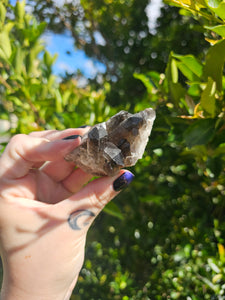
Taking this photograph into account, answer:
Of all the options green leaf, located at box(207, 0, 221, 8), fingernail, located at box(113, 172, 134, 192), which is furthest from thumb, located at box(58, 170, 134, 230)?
green leaf, located at box(207, 0, 221, 8)

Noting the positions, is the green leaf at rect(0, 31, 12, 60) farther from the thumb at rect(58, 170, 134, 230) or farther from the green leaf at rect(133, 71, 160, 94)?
the thumb at rect(58, 170, 134, 230)

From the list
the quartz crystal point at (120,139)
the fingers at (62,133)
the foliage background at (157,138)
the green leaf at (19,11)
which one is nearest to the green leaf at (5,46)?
the foliage background at (157,138)

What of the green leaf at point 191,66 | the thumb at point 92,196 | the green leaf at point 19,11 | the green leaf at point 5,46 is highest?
the green leaf at point 191,66

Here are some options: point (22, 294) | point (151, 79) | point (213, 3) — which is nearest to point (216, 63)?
point (213, 3)

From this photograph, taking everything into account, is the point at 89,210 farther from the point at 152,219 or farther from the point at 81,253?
the point at 152,219

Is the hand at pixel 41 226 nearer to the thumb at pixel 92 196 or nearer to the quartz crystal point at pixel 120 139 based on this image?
the thumb at pixel 92 196

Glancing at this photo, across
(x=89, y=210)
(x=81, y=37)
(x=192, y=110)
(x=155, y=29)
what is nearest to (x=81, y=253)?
(x=89, y=210)

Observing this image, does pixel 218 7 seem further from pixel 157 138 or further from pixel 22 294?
pixel 22 294

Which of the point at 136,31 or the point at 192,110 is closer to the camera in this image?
the point at 192,110
